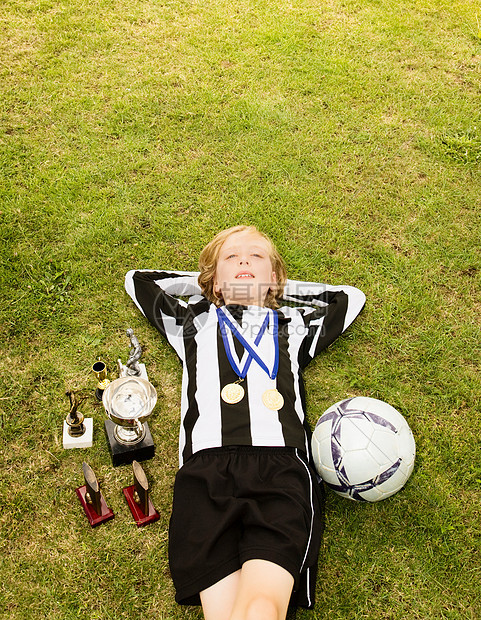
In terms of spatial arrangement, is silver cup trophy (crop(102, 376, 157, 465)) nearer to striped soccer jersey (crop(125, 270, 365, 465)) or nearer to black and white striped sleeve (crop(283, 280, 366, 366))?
striped soccer jersey (crop(125, 270, 365, 465))

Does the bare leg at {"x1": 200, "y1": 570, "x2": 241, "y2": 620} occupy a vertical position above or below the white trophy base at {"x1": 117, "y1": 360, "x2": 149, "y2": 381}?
below

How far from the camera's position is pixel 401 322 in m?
4.25

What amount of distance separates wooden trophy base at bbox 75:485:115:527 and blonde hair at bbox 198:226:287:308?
59.2 inches

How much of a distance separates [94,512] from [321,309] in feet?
6.53

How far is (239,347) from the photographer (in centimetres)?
350

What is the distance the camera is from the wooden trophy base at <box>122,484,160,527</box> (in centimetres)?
323

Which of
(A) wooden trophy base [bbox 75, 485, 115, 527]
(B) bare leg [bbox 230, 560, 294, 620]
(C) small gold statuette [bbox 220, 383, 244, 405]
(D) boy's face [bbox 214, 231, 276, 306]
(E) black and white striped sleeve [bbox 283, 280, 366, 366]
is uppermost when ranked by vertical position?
(D) boy's face [bbox 214, 231, 276, 306]

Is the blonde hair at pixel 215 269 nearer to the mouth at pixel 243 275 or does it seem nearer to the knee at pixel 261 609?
the mouth at pixel 243 275

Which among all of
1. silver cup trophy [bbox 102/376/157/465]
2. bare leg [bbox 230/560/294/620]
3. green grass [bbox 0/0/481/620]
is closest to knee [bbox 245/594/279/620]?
bare leg [bbox 230/560/294/620]

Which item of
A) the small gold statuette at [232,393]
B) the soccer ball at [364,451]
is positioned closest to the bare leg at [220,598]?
the soccer ball at [364,451]

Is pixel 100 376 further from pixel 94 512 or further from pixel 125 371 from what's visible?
pixel 94 512

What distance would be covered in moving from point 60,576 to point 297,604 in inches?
50.3

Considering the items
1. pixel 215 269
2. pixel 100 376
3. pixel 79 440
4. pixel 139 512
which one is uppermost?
pixel 215 269

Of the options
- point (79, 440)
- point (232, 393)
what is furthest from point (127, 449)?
point (232, 393)
